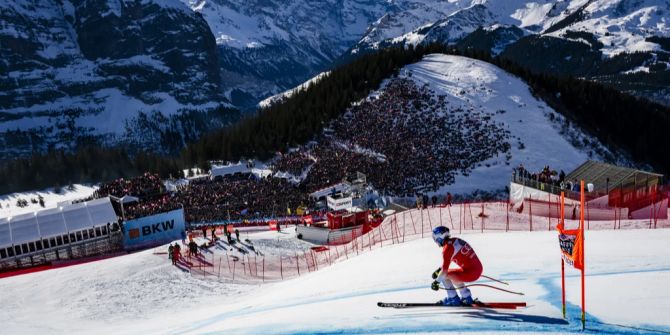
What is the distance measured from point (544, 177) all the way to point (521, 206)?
7062 millimetres

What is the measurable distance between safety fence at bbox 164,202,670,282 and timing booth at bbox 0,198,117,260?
9.68 meters

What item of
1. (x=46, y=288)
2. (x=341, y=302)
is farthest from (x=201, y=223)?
(x=341, y=302)

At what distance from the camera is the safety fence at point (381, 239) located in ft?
81.1

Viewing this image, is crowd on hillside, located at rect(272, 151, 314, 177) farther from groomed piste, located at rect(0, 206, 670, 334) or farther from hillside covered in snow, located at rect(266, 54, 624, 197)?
groomed piste, located at rect(0, 206, 670, 334)

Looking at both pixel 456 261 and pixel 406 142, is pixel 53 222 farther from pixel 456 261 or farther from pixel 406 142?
pixel 406 142

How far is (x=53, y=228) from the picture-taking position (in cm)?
3650

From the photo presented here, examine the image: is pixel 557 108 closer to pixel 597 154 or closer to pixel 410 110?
pixel 597 154

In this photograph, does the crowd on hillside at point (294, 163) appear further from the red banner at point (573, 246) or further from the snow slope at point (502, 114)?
the red banner at point (573, 246)

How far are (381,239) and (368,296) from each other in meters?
12.7

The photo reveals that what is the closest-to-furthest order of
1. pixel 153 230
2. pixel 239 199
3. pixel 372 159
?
pixel 153 230 → pixel 239 199 → pixel 372 159

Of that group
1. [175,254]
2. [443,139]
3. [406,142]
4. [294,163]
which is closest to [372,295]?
[175,254]

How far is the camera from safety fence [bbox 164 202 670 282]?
24.7 m

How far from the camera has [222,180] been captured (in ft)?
202

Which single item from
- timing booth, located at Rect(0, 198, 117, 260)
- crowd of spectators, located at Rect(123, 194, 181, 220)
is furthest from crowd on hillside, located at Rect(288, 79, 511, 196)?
timing booth, located at Rect(0, 198, 117, 260)
